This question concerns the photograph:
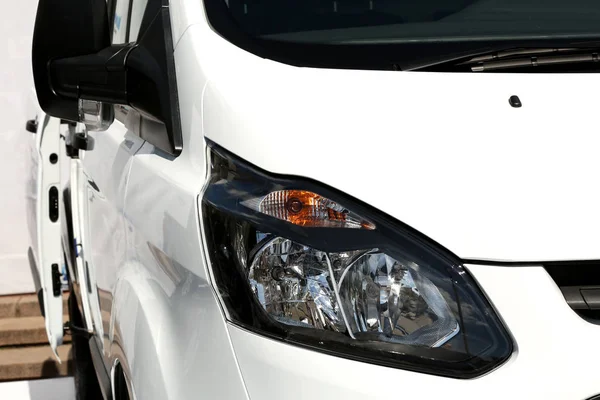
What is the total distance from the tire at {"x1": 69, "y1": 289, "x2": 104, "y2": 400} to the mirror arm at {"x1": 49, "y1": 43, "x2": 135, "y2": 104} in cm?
179

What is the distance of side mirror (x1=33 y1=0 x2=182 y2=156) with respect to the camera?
193cm

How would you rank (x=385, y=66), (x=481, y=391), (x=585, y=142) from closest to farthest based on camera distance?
(x=481, y=391) → (x=585, y=142) → (x=385, y=66)

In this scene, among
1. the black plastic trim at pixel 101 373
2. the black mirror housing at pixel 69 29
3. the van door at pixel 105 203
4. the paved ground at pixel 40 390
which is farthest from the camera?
the paved ground at pixel 40 390

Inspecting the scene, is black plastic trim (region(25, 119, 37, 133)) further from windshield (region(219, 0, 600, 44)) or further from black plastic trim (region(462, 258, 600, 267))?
black plastic trim (region(462, 258, 600, 267))

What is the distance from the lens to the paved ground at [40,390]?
4.61 meters

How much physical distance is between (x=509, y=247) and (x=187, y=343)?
620mm

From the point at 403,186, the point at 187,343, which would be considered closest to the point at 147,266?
the point at 187,343

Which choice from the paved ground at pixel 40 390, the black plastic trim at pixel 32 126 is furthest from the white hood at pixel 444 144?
the paved ground at pixel 40 390

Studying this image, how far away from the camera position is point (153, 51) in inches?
78.7

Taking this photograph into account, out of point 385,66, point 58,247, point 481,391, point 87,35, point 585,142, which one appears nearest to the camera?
point 481,391

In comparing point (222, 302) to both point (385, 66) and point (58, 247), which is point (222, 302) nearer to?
point (385, 66)

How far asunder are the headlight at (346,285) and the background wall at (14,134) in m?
4.79

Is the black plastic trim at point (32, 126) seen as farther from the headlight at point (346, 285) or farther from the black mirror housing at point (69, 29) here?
the headlight at point (346, 285)

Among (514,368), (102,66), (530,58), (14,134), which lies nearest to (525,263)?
(514,368)
